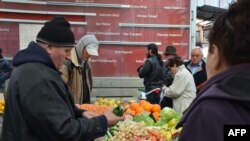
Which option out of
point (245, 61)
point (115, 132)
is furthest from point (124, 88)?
point (245, 61)

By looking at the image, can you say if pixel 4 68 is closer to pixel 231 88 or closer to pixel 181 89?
pixel 181 89

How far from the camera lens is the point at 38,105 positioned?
2316mm

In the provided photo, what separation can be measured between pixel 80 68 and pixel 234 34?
3723mm

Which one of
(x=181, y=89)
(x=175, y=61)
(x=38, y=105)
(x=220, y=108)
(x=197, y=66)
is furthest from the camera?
(x=197, y=66)

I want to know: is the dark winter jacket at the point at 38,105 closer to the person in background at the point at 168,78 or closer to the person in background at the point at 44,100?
the person in background at the point at 44,100

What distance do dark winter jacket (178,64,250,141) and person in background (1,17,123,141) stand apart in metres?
1.13

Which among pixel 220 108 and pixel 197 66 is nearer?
pixel 220 108

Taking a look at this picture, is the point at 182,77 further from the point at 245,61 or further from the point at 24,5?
the point at 245,61

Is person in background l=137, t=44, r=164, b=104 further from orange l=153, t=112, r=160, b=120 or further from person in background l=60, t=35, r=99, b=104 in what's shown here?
person in background l=60, t=35, r=99, b=104

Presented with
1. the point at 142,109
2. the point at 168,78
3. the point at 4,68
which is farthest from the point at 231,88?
the point at 4,68

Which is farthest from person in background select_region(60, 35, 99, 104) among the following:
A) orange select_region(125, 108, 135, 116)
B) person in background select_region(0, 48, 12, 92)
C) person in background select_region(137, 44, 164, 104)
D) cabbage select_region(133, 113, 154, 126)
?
person in background select_region(0, 48, 12, 92)

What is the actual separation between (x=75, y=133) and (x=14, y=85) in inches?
17.9

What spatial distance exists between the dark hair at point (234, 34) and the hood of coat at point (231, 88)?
0.04 m

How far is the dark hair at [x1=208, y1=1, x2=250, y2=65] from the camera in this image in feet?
4.50
